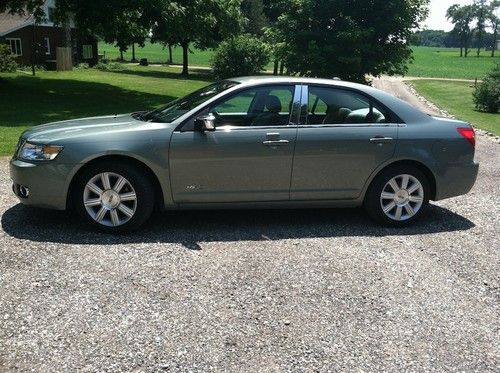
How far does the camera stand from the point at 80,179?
5.30 meters

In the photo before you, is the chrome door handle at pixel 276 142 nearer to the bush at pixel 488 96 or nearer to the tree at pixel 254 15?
the bush at pixel 488 96

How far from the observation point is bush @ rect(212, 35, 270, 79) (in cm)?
4100

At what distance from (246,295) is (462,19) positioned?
164 m

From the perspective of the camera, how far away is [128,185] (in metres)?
Result: 5.35

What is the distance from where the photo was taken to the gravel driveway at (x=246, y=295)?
336cm

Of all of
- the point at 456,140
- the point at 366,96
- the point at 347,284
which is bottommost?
the point at 347,284

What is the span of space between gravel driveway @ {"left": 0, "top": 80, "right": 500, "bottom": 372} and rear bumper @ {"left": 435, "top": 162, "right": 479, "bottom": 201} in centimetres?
42

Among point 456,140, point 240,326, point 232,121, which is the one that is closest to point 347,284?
point 240,326

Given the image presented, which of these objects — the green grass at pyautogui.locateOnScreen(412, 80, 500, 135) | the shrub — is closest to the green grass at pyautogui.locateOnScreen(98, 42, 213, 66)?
the shrub

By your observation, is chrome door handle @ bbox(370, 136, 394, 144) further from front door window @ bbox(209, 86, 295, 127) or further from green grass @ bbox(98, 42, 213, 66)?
green grass @ bbox(98, 42, 213, 66)

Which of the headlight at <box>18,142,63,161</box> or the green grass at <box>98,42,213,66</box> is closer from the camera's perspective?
the headlight at <box>18,142,63,161</box>

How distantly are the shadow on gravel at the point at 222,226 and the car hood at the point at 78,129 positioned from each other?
0.91 meters

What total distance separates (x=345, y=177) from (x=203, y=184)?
155cm

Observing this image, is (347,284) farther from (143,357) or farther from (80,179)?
(80,179)
